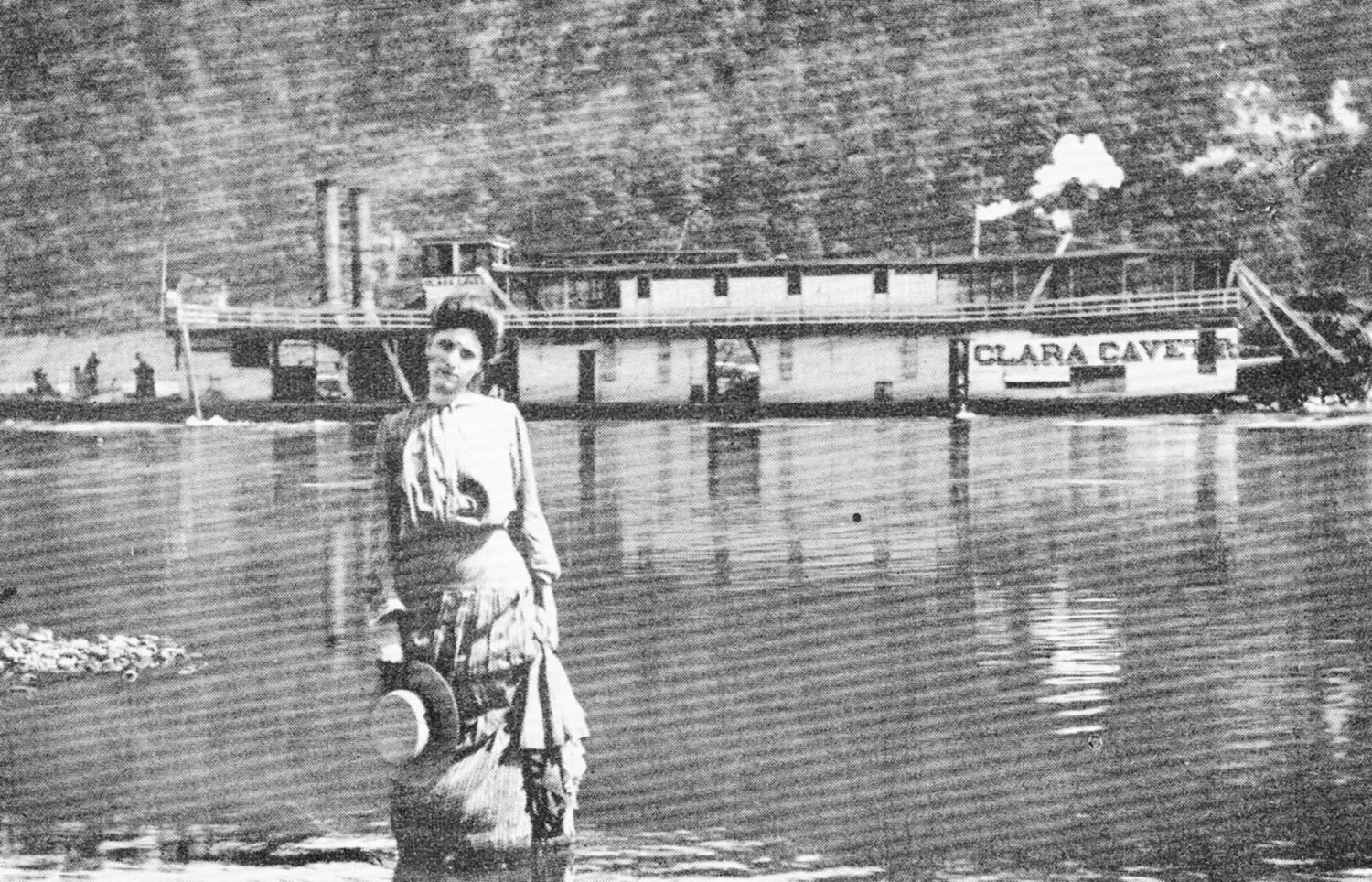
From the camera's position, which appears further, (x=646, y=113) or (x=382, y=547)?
(x=646, y=113)

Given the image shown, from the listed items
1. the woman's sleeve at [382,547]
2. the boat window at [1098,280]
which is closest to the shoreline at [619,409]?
the boat window at [1098,280]

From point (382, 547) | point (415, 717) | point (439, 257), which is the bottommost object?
point (415, 717)

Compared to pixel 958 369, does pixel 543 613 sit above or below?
below

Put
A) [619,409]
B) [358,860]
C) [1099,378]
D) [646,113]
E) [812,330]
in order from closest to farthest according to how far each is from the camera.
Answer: [358,860]
[646,113]
[619,409]
[812,330]
[1099,378]

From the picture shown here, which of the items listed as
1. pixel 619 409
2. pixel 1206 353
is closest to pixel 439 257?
pixel 619 409

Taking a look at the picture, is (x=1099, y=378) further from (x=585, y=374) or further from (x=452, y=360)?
(x=452, y=360)

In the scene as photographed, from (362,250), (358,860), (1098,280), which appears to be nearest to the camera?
(358,860)

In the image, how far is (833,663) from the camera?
148 inches

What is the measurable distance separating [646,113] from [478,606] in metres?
5.43

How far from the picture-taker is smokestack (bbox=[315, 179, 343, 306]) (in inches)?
374

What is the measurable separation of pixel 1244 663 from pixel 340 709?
224 centimetres

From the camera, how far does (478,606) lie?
2.14 meters

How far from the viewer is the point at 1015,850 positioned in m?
2.43

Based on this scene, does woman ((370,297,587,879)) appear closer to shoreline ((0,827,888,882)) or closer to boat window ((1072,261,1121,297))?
shoreline ((0,827,888,882))
